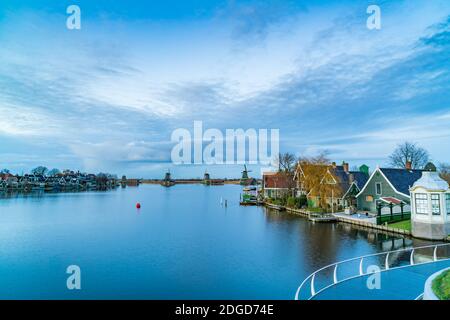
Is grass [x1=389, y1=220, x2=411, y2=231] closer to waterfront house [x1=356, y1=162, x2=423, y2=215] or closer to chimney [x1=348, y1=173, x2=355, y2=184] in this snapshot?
waterfront house [x1=356, y1=162, x2=423, y2=215]

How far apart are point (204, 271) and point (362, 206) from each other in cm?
2716

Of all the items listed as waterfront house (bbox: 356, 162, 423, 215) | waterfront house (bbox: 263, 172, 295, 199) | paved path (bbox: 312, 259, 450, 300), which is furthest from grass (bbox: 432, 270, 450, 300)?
waterfront house (bbox: 263, 172, 295, 199)

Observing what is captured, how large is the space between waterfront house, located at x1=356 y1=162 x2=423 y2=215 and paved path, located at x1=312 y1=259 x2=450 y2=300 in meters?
19.4

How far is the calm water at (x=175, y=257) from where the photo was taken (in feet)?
53.0

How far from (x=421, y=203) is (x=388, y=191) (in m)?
9.80

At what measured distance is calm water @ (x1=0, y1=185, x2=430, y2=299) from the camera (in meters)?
16.2

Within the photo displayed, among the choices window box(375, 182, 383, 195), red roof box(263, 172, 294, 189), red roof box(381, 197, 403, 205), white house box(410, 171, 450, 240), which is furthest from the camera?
red roof box(263, 172, 294, 189)

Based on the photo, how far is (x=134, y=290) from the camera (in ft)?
52.7

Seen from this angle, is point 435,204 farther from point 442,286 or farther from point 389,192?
point 442,286

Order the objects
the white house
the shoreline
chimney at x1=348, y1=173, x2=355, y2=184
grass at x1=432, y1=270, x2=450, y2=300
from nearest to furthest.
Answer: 1. grass at x1=432, y1=270, x2=450, y2=300
2. the white house
3. the shoreline
4. chimney at x1=348, y1=173, x2=355, y2=184

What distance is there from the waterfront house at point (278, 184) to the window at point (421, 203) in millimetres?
31145

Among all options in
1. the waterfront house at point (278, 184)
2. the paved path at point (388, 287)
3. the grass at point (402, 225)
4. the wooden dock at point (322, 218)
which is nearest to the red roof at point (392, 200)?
the grass at point (402, 225)
